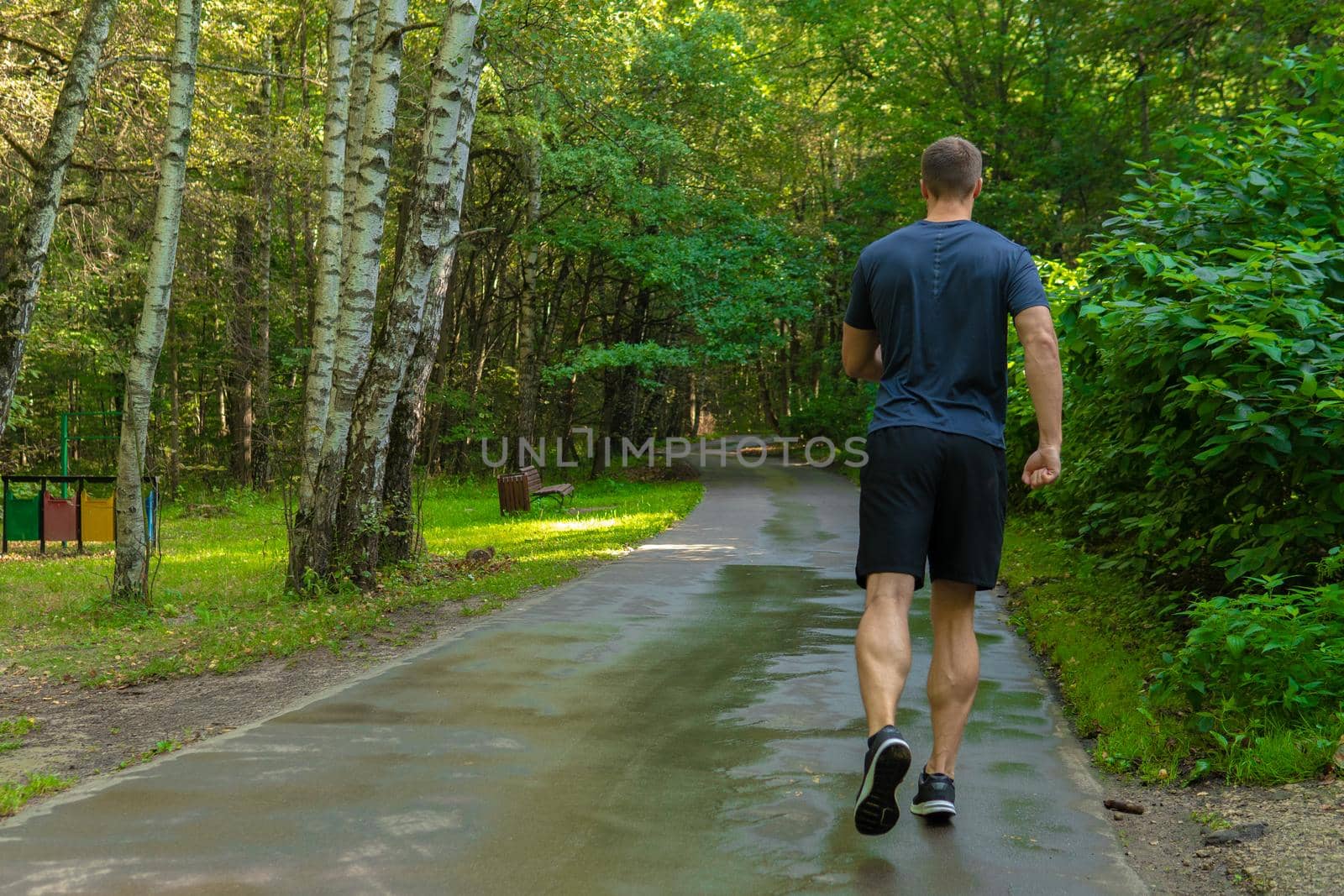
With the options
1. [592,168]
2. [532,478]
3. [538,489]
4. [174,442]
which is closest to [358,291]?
[532,478]

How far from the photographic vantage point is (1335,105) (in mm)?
7418

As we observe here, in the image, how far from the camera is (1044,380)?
393 cm

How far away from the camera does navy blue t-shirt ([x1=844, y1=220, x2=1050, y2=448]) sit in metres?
3.88

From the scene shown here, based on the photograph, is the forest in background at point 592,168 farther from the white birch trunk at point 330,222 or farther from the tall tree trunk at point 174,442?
the white birch trunk at point 330,222

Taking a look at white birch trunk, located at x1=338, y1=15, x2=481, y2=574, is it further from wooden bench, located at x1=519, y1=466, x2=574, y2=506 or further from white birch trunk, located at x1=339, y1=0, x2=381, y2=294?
wooden bench, located at x1=519, y1=466, x2=574, y2=506

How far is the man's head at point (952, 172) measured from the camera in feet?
13.4

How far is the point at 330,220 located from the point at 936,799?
10777 millimetres

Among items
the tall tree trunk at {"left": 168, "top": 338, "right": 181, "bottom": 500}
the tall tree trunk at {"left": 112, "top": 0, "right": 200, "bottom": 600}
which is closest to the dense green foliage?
the tall tree trunk at {"left": 112, "top": 0, "right": 200, "bottom": 600}

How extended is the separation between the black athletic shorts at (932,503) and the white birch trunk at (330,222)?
9.14m

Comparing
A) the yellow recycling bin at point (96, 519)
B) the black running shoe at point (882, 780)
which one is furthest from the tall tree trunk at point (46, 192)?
the black running shoe at point (882, 780)

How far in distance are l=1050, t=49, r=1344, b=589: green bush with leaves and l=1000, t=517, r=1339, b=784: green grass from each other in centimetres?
42

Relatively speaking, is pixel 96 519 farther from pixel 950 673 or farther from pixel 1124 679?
pixel 950 673

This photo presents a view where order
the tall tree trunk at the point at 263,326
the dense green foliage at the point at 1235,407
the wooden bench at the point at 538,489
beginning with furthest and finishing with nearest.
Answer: the tall tree trunk at the point at 263,326 → the wooden bench at the point at 538,489 → the dense green foliage at the point at 1235,407

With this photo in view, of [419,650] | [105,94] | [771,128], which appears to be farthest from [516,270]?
[419,650]
